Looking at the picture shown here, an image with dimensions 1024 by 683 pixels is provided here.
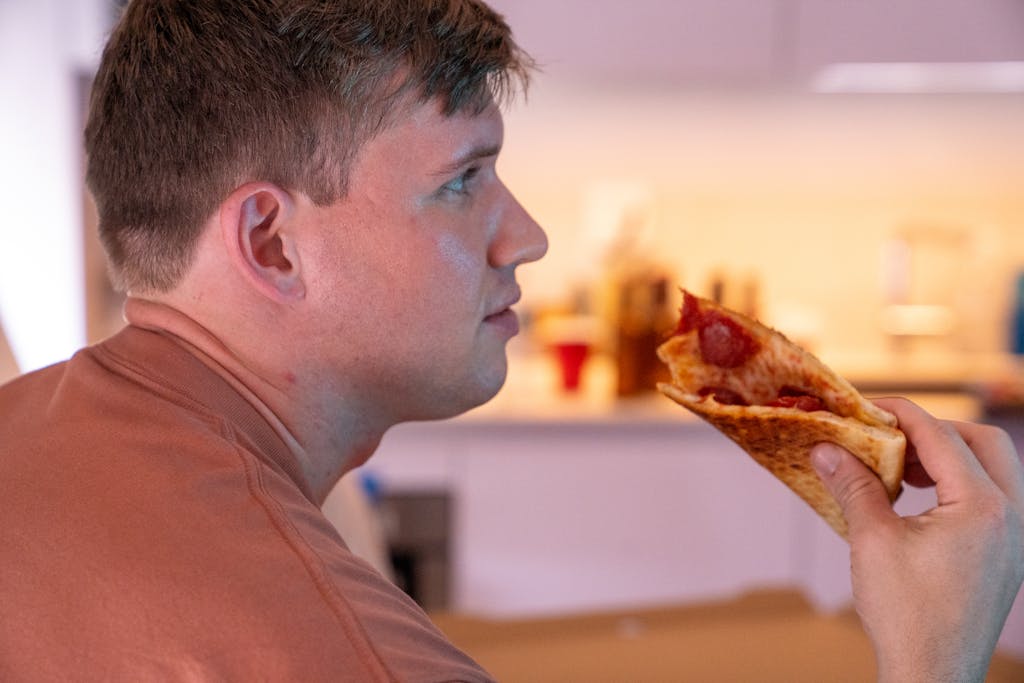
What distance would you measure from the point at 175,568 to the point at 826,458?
0.53 meters

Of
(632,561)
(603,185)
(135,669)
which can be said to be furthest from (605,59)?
(135,669)

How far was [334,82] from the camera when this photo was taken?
2.88 feet

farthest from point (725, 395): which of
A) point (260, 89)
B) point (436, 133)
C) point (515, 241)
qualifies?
point (260, 89)

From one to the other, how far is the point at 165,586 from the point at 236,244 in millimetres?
354

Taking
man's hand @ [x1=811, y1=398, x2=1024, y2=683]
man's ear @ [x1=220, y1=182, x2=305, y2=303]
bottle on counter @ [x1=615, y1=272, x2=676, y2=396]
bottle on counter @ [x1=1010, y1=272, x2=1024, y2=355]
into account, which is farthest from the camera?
bottle on counter @ [x1=1010, y1=272, x2=1024, y2=355]

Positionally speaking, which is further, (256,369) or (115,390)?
(256,369)

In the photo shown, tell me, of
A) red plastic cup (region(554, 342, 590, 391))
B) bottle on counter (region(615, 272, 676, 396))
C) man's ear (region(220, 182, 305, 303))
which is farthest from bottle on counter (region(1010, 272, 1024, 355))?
man's ear (region(220, 182, 305, 303))

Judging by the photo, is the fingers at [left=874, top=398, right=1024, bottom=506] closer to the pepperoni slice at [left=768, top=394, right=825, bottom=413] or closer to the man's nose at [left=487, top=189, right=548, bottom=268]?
the pepperoni slice at [left=768, top=394, right=825, bottom=413]

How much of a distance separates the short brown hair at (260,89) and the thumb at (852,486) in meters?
0.44

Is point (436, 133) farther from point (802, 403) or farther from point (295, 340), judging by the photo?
point (802, 403)

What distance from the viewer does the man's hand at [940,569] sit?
2.51 ft

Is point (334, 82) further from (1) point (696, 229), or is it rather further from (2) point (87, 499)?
(1) point (696, 229)

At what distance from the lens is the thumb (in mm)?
814

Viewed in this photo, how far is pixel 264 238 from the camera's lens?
881 mm
